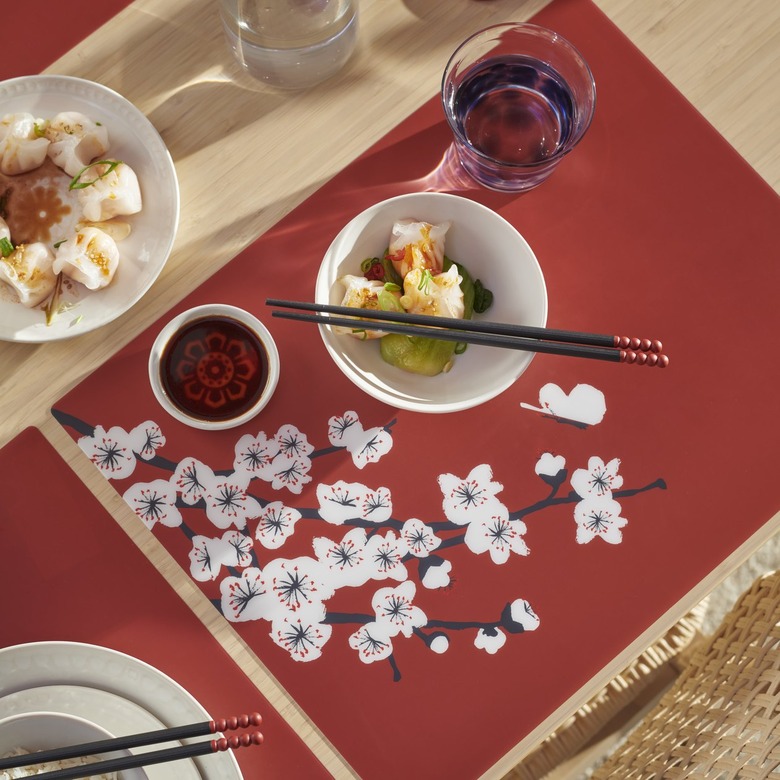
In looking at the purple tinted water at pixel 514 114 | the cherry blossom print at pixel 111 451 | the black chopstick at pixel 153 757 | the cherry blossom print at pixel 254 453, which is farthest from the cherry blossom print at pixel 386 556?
the purple tinted water at pixel 514 114

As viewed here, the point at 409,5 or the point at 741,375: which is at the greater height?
the point at 409,5

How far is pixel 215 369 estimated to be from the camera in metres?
1.38

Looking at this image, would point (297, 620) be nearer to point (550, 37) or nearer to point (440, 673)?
point (440, 673)

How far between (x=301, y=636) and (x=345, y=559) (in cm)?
15

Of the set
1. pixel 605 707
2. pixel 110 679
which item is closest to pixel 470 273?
pixel 110 679

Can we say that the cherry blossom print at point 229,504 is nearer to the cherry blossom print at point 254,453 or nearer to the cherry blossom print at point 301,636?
the cherry blossom print at point 254,453

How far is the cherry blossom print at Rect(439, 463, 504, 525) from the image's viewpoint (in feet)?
4.66

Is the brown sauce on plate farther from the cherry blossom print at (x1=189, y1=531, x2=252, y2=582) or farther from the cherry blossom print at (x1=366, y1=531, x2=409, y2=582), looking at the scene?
the cherry blossom print at (x1=366, y1=531, x2=409, y2=582)

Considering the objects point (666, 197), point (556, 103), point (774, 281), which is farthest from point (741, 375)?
point (556, 103)

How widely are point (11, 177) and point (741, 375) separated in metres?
1.33

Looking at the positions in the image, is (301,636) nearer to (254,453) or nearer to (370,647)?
(370,647)

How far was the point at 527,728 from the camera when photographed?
140 centimetres

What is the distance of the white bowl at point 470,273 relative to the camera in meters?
1.28

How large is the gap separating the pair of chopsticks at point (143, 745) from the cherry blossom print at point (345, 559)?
0.91 feet
